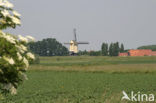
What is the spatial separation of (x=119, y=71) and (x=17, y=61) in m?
44.6

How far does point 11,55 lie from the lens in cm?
553

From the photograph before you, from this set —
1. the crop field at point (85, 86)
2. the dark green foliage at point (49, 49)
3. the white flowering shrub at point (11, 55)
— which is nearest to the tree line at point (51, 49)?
the dark green foliage at point (49, 49)

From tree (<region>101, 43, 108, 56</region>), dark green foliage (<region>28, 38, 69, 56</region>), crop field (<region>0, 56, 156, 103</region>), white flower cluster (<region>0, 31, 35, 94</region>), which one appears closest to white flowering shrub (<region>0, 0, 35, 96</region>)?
white flower cluster (<region>0, 31, 35, 94</region>)

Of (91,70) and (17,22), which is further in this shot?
(91,70)

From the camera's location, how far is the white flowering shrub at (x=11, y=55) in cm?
541

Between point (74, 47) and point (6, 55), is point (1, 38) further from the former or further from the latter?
point (74, 47)

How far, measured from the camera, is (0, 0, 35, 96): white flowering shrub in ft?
17.7

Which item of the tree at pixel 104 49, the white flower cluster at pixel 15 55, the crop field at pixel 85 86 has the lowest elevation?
the crop field at pixel 85 86

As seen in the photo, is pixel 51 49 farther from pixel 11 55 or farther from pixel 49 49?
pixel 11 55

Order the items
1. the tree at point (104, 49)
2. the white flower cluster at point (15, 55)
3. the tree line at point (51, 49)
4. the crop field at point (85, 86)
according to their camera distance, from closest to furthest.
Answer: the white flower cluster at point (15, 55) < the crop field at point (85, 86) < the tree at point (104, 49) < the tree line at point (51, 49)

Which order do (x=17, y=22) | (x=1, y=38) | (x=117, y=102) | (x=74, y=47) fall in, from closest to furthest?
1. (x=1, y=38)
2. (x=17, y=22)
3. (x=117, y=102)
4. (x=74, y=47)

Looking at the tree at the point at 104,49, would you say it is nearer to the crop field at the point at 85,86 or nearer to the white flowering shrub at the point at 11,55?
the crop field at the point at 85,86

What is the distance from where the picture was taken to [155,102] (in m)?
14.8

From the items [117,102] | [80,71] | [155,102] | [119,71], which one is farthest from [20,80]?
[80,71]
